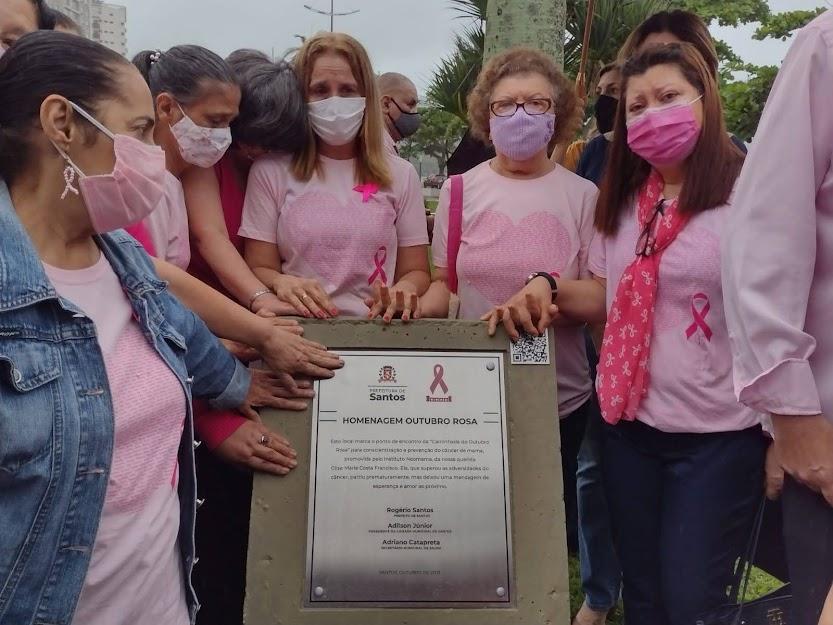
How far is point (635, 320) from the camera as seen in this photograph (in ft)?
8.09

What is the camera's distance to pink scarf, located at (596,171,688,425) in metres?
2.45

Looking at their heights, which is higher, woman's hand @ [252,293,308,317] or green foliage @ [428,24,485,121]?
green foliage @ [428,24,485,121]

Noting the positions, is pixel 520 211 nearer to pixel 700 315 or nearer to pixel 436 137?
pixel 700 315

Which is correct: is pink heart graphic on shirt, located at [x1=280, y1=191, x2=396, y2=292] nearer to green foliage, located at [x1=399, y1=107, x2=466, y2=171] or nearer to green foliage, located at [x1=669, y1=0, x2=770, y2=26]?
green foliage, located at [x1=669, y1=0, x2=770, y2=26]

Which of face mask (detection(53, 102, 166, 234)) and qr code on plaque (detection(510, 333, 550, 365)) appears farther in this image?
qr code on plaque (detection(510, 333, 550, 365))

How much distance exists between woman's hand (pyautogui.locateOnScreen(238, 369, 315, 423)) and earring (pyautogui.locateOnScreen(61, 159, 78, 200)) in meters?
0.88

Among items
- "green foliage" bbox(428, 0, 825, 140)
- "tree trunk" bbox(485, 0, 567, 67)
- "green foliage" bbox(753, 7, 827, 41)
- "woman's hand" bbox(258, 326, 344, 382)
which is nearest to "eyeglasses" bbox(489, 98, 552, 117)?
"woman's hand" bbox(258, 326, 344, 382)

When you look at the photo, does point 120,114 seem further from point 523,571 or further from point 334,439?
point 523,571

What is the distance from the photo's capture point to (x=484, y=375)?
7.82ft

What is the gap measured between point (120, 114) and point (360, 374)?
3.38ft

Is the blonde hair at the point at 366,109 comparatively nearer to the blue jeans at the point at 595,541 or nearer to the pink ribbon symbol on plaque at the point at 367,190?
the pink ribbon symbol on plaque at the point at 367,190

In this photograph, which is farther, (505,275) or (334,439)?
(505,275)

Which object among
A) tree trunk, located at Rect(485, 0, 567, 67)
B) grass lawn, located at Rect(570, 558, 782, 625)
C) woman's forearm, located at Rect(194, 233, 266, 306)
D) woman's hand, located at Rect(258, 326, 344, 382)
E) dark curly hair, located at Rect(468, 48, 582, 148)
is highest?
tree trunk, located at Rect(485, 0, 567, 67)

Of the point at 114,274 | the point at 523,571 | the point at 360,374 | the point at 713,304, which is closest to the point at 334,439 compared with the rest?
the point at 360,374
